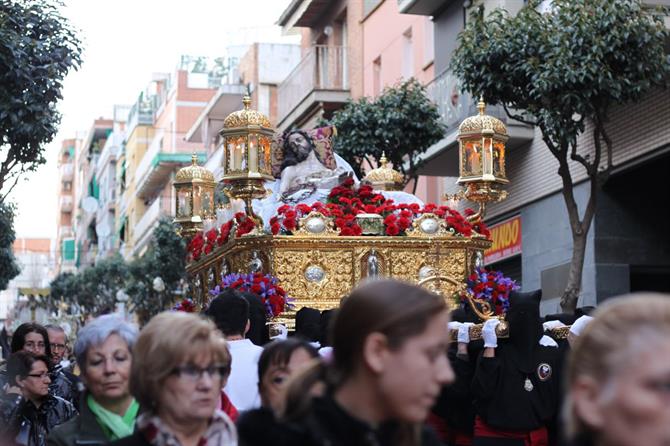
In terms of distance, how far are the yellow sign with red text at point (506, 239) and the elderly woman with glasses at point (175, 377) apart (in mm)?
20624

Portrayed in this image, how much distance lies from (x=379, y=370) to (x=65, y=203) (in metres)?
135

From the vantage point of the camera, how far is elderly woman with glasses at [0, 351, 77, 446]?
7727 millimetres

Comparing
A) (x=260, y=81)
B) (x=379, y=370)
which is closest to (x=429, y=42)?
(x=260, y=81)

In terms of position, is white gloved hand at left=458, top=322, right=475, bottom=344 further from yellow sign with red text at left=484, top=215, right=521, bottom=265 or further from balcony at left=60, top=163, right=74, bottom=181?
balcony at left=60, top=163, right=74, bottom=181

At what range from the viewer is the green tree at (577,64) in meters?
17.9

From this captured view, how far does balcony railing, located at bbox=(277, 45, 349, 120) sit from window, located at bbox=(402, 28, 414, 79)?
196 cm

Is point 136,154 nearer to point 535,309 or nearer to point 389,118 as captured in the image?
point 389,118

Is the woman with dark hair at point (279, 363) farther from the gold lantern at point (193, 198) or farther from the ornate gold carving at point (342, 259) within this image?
the gold lantern at point (193, 198)

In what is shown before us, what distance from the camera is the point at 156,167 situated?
66312 millimetres

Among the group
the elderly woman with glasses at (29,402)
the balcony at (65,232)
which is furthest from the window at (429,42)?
the balcony at (65,232)

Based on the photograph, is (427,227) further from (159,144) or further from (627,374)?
(159,144)

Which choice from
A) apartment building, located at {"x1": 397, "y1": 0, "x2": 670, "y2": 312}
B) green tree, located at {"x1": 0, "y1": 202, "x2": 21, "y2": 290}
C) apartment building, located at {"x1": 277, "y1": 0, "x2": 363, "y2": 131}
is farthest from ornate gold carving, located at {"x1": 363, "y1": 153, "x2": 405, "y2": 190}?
apartment building, located at {"x1": 277, "y1": 0, "x2": 363, "y2": 131}

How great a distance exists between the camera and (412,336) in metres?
3.49

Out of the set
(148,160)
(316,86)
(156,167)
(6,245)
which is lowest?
(6,245)
